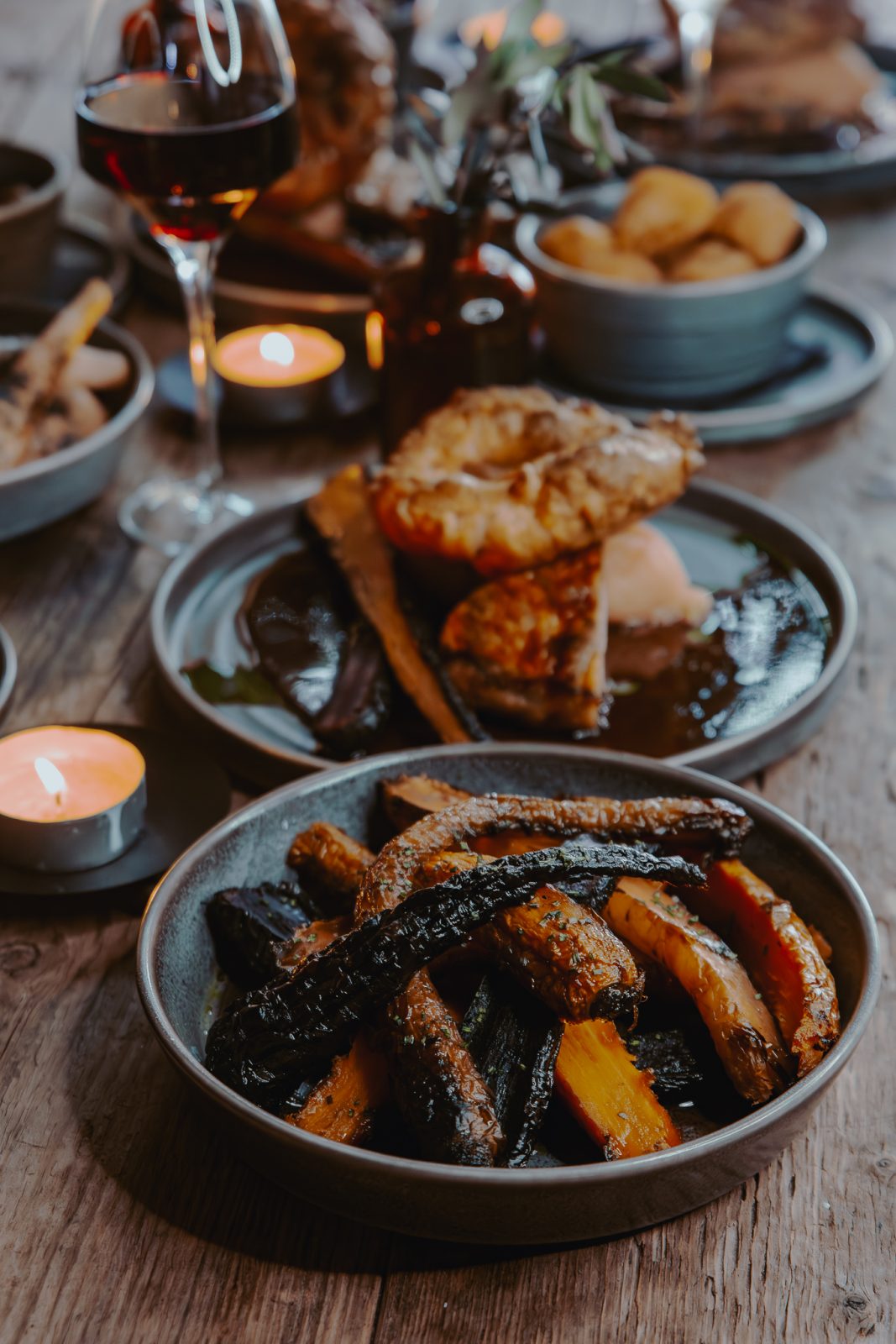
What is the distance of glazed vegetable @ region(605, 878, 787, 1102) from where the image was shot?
897 millimetres

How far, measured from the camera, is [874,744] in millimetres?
1428

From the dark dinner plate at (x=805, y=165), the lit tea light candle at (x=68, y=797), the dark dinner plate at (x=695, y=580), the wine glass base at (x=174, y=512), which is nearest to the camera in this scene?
the lit tea light candle at (x=68, y=797)

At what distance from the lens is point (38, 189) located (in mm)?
2166

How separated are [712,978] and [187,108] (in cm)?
110

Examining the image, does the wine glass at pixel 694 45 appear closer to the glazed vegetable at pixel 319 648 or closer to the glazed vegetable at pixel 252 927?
the glazed vegetable at pixel 319 648

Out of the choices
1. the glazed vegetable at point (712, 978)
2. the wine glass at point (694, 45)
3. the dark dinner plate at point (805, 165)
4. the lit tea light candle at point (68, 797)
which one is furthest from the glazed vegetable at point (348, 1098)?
the wine glass at point (694, 45)

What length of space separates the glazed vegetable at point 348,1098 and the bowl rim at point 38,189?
1474mm

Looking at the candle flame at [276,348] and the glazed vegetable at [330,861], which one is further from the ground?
the glazed vegetable at [330,861]

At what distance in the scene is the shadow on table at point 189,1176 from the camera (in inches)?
35.1

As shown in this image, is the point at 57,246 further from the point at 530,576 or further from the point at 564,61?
the point at 530,576

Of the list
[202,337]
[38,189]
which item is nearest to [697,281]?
[202,337]

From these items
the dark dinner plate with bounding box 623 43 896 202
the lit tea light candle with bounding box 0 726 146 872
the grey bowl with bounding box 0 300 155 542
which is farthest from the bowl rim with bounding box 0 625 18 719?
the dark dinner plate with bounding box 623 43 896 202

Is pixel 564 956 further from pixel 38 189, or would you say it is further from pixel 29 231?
pixel 38 189

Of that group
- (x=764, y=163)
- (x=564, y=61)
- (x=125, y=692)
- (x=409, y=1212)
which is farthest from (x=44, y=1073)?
(x=764, y=163)
